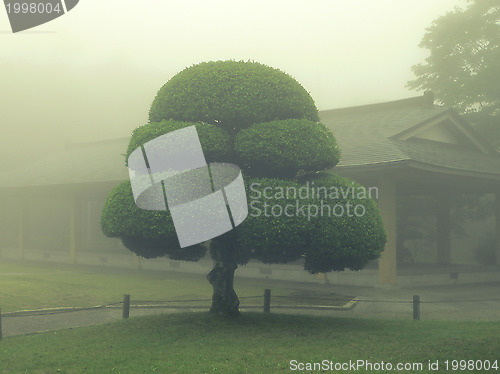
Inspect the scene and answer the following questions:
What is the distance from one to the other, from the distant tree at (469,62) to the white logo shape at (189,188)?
19.3m

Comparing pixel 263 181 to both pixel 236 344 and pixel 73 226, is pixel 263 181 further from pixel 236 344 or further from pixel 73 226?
pixel 73 226

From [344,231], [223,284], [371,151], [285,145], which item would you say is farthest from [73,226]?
[344,231]

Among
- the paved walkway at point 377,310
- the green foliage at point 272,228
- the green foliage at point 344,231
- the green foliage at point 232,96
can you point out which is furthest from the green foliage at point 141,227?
the paved walkway at point 377,310

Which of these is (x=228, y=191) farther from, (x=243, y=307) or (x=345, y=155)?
(x=345, y=155)

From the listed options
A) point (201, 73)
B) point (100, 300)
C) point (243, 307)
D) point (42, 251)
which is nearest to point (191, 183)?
point (201, 73)

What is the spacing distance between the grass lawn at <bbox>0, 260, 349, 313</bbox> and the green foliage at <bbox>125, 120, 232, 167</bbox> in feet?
16.6

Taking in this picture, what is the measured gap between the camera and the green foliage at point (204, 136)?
415 inches

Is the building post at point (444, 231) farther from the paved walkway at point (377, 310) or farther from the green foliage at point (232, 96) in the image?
the green foliage at point (232, 96)

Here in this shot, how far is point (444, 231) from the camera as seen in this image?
82.8 feet

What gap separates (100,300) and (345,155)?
9.53 m

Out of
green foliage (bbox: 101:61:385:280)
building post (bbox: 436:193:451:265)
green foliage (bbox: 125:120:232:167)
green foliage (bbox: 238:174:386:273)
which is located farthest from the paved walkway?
building post (bbox: 436:193:451:265)

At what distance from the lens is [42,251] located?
31266 millimetres

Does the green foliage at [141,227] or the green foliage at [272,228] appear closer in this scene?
the green foliage at [272,228]

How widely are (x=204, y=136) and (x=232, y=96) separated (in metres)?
1.01
